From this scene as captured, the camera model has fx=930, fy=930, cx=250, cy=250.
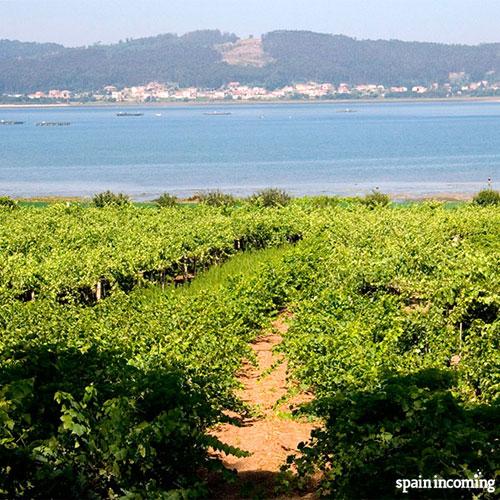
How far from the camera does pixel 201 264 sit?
91.9 feet

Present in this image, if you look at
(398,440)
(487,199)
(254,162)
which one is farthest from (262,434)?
(254,162)

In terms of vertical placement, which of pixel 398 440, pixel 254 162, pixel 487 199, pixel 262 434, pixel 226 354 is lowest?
pixel 254 162

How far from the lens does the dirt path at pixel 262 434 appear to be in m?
10.8

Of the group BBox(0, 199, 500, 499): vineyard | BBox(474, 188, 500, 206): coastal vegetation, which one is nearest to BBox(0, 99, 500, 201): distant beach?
BBox(474, 188, 500, 206): coastal vegetation

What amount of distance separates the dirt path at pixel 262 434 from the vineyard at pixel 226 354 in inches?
11.0

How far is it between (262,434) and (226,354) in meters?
2.00

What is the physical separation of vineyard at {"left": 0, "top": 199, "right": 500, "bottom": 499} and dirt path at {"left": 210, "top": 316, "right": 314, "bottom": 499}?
28cm

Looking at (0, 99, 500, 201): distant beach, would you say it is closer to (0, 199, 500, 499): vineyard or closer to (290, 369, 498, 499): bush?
(0, 199, 500, 499): vineyard

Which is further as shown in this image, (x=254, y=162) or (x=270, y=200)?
(x=254, y=162)

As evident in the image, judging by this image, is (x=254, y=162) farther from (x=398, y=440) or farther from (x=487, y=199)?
(x=398, y=440)

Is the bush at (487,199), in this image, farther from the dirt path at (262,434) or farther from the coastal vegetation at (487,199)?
the dirt path at (262,434)

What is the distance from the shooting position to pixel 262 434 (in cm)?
1257

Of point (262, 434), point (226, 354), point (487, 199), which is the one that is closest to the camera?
point (262, 434)

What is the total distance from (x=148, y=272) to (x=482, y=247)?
8.79m
